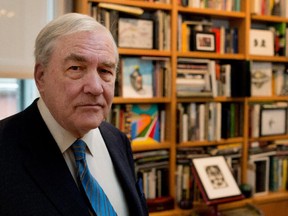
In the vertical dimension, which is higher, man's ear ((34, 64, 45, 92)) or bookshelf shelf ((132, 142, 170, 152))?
man's ear ((34, 64, 45, 92))

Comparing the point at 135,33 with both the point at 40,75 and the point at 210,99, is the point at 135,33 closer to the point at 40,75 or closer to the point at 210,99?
the point at 210,99

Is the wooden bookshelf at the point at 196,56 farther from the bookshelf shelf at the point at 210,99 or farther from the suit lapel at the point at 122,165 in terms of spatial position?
the suit lapel at the point at 122,165

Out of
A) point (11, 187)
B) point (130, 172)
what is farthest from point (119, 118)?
point (11, 187)

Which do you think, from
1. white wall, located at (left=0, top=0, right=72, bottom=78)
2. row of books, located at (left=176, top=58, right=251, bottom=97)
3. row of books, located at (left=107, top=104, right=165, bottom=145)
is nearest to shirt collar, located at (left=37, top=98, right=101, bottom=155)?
white wall, located at (left=0, top=0, right=72, bottom=78)

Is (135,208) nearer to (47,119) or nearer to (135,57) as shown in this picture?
(47,119)

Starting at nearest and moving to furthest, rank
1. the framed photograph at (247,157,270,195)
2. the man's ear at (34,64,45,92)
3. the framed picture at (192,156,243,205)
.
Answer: the man's ear at (34,64,45,92) < the framed picture at (192,156,243,205) < the framed photograph at (247,157,270,195)

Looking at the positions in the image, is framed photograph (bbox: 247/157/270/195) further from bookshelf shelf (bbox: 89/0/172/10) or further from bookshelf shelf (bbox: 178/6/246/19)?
bookshelf shelf (bbox: 89/0/172/10)

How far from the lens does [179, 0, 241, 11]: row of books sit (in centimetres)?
246

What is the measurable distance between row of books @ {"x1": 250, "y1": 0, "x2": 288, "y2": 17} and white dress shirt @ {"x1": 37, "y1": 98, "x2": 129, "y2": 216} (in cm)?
208

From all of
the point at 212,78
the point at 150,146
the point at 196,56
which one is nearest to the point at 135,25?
the point at 196,56

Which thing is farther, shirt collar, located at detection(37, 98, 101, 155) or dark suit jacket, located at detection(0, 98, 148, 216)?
shirt collar, located at detection(37, 98, 101, 155)

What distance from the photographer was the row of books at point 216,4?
2.46m

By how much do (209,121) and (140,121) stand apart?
58 cm

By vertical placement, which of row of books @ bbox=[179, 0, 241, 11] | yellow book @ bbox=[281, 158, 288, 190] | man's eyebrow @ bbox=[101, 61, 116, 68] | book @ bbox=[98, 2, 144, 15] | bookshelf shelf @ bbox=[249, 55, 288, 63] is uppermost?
row of books @ bbox=[179, 0, 241, 11]
